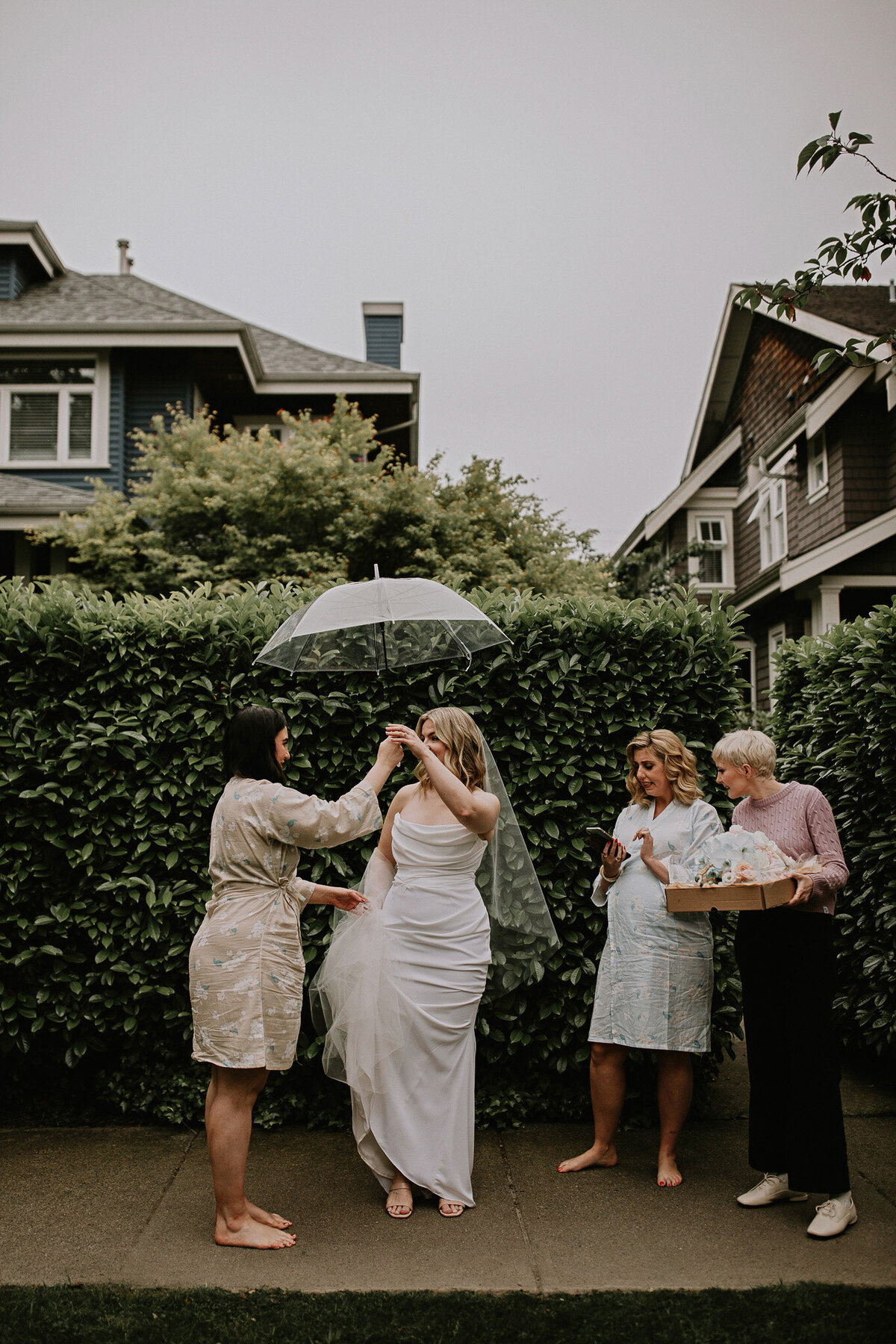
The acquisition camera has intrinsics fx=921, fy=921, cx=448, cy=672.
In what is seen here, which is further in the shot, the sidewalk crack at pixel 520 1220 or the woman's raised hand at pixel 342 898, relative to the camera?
the woman's raised hand at pixel 342 898

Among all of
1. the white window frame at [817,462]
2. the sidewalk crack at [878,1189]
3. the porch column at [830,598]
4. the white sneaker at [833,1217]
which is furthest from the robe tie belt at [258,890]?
the white window frame at [817,462]

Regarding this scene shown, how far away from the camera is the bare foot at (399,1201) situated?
155 inches

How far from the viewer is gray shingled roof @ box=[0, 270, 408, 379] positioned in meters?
16.5

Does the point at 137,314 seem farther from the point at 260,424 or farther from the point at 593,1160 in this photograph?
the point at 593,1160

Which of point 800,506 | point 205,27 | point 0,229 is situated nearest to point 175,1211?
point 205,27

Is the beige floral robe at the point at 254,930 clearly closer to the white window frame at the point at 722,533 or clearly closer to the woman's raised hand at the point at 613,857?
the woman's raised hand at the point at 613,857

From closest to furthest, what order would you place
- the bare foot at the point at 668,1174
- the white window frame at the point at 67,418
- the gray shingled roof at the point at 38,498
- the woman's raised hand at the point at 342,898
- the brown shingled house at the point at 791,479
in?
1. the woman's raised hand at the point at 342,898
2. the bare foot at the point at 668,1174
3. the gray shingled roof at the point at 38,498
4. the brown shingled house at the point at 791,479
5. the white window frame at the point at 67,418

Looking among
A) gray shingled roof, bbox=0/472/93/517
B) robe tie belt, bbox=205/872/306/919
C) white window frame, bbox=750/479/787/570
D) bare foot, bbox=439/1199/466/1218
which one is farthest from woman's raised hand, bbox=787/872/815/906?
white window frame, bbox=750/479/787/570

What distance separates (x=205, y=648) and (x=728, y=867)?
2899 millimetres

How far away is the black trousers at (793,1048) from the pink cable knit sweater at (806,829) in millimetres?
156

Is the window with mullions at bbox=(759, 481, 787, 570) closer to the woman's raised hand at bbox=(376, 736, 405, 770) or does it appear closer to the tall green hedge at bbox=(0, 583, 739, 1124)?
the tall green hedge at bbox=(0, 583, 739, 1124)

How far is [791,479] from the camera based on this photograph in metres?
18.2

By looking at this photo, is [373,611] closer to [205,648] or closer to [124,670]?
[205,648]

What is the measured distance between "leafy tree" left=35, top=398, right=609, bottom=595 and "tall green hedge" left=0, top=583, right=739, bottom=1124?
7625mm
